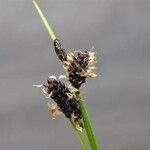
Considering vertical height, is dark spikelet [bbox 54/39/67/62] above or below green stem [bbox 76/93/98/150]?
above

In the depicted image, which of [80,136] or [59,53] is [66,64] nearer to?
[59,53]

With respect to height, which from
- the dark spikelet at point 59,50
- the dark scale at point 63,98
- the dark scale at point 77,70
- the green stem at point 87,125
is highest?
the dark spikelet at point 59,50

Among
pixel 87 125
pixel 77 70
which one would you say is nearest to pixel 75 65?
pixel 77 70

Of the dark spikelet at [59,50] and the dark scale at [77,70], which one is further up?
the dark spikelet at [59,50]

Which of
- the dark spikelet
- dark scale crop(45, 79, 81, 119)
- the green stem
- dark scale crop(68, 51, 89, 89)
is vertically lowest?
the green stem

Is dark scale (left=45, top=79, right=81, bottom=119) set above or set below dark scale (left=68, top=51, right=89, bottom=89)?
below

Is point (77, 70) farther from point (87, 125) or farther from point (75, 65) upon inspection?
point (87, 125)
